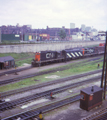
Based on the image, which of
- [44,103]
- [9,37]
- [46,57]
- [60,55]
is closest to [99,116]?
[44,103]


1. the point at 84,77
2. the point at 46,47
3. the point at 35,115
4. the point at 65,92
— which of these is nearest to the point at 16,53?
the point at 46,47

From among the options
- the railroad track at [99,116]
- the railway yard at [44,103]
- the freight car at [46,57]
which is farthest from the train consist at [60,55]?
the railroad track at [99,116]

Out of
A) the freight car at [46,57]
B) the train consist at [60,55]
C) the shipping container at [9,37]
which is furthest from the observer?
the shipping container at [9,37]

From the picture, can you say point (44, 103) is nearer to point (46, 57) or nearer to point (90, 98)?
point (90, 98)

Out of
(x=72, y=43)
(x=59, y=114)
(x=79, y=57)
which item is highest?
(x=72, y=43)

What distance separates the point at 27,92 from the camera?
1684 cm

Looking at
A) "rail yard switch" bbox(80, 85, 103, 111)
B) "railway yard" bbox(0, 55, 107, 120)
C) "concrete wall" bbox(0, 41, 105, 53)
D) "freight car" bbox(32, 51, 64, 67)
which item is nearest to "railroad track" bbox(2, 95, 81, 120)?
"railway yard" bbox(0, 55, 107, 120)

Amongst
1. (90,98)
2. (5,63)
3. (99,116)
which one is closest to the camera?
(99,116)

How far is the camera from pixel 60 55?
3694 cm

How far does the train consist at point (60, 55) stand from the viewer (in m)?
32.4

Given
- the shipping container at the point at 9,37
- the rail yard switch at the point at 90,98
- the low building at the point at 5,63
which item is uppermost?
the shipping container at the point at 9,37

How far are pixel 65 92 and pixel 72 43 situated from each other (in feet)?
160

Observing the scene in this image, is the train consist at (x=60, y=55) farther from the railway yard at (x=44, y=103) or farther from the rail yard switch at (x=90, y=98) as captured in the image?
the rail yard switch at (x=90, y=98)

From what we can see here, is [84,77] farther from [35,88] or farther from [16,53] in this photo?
[16,53]
